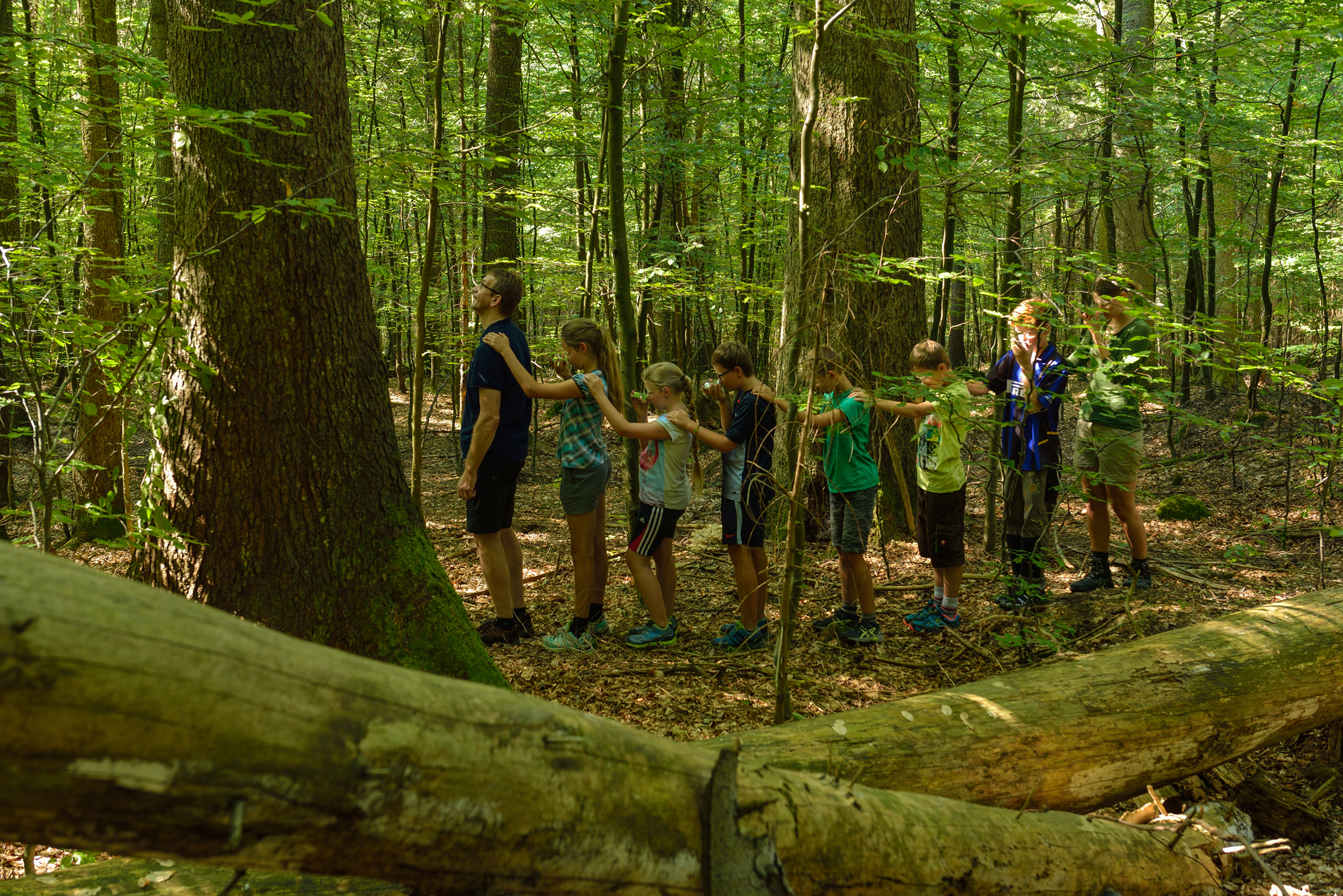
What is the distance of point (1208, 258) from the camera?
47.0ft

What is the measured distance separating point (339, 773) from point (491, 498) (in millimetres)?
3488

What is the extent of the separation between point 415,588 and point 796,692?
6.92ft

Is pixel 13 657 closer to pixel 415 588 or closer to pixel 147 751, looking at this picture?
pixel 147 751

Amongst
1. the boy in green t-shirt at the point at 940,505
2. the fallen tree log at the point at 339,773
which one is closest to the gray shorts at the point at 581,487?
the boy in green t-shirt at the point at 940,505

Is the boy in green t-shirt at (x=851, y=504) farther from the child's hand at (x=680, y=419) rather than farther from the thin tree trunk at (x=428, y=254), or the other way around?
the thin tree trunk at (x=428, y=254)

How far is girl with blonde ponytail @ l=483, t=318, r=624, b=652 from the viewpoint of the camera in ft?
15.5

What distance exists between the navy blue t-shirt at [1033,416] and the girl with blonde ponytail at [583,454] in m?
2.62

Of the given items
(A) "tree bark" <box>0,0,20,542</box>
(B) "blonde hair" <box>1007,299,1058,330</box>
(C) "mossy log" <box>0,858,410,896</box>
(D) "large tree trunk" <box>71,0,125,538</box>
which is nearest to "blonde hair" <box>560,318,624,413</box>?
(B) "blonde hair" <box>1007,299,1058,330</box>

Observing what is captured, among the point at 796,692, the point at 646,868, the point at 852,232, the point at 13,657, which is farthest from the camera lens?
the point at 852,232

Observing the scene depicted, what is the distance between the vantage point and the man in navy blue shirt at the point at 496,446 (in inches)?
179

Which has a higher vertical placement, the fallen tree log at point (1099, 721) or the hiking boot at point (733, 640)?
the fallen tree log at point (1099, 721)

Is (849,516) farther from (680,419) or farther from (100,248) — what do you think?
(100,248)

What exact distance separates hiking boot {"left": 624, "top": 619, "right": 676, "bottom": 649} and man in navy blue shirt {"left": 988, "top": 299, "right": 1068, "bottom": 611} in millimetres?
2096

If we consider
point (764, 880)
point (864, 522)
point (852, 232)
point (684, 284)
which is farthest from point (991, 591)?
point (764, 880)
